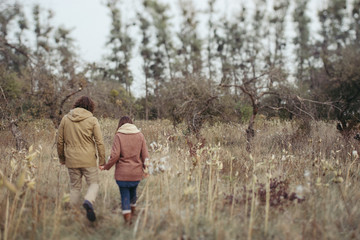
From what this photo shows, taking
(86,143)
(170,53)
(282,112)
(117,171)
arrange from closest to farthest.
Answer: (117,171)
(86,143)
(282,112)
(170,53)

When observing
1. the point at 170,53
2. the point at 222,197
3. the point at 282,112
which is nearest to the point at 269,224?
the point at 222,197

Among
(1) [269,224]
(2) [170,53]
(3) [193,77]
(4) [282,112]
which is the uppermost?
(2) [170,53]

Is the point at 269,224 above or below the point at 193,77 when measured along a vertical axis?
below

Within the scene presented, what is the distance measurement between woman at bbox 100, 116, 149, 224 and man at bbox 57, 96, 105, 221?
0.27 metres

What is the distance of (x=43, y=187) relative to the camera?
13.9ft

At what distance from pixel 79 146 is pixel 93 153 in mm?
214

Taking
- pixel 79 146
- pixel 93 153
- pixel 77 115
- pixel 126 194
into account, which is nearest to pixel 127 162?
pixel 126 194

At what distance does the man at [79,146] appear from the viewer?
3682 millimetres

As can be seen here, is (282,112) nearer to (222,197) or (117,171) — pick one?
(222,197)

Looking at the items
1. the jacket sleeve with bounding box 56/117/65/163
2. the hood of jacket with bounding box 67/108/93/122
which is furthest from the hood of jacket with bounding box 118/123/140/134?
the jacket sleeve with bounding box 56/117/65/163

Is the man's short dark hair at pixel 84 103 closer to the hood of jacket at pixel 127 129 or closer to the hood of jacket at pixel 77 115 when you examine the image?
the hood of jacket at pixel 77 115

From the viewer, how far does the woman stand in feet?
11.4

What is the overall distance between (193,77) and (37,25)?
Result: 22.6 meters

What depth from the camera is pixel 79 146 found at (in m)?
3.72
